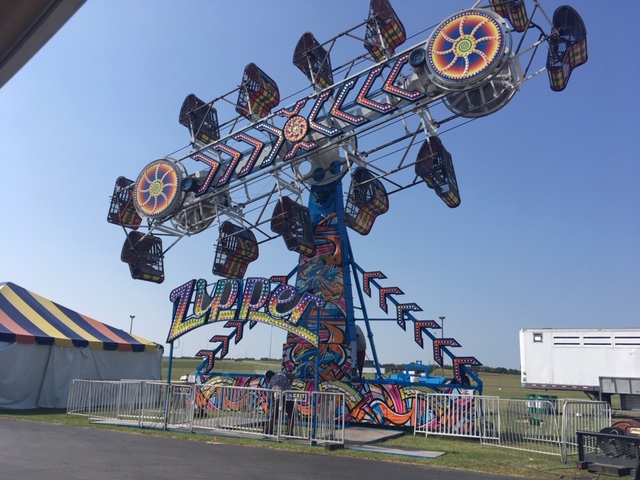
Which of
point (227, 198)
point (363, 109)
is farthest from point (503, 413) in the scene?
point (227, 198)

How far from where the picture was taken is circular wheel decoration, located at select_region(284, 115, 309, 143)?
1645 centimetres

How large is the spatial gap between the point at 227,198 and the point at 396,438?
9.82 m

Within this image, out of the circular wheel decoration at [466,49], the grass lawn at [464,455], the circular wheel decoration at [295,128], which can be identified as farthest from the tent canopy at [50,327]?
the circular wheel decoration at [466,49]

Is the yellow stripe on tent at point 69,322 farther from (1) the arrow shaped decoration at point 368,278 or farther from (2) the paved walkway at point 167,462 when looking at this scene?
(1) the arrow shaped decoration at point 368,278

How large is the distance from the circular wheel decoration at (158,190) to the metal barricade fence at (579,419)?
13340mm

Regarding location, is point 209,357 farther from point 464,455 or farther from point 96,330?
point 464,455

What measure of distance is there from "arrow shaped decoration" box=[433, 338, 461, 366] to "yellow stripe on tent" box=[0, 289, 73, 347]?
39.8 ft

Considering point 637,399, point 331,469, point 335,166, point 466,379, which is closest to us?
point 331,469

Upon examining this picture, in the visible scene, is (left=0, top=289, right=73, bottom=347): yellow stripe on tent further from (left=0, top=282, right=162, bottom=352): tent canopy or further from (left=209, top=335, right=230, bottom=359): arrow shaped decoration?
(left=209, top=335, right=230, bottom=359): arrow shaped decoration

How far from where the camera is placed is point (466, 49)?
13.5 metres

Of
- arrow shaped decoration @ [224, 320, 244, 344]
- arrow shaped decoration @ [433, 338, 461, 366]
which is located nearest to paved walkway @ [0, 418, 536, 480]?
arrow shaped decoration @ [433, 338, 461, 366]

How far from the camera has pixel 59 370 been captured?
19.3 metres

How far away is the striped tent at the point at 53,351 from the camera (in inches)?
706

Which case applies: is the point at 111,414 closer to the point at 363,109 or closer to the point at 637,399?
the point at 363,109
